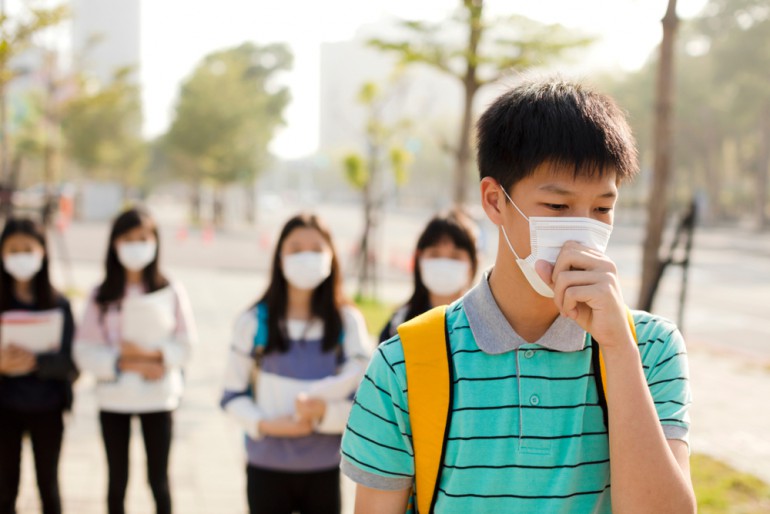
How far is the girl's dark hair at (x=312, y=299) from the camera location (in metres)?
3.19

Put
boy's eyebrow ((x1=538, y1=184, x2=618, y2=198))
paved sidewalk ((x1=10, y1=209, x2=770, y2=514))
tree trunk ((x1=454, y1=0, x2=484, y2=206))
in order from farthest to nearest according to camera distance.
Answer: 1. tree trunk ((x1=454, y1=0, x2=484, y2=206))
2. paved sidewalk ((x1=10, y1=209, x2=770, y2=514))
3. boy's eyebrow ((x1=538, y1=184, x2=618, y2=198))

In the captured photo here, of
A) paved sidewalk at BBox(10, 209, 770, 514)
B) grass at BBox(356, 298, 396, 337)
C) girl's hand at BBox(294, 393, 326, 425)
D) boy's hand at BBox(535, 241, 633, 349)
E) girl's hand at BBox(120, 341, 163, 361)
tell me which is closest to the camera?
boy's hand at BBox(535, 241, 633, 349)

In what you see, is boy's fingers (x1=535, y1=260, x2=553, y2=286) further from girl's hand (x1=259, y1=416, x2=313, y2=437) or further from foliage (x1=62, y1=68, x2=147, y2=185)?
foliage (x1=62, y1=68, x2=147, y2=185)

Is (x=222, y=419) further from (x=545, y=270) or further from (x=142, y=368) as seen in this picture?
(x=545, y=270)

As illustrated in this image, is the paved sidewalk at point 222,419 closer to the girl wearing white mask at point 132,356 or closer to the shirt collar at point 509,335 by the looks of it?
the girl wearing white mask at point 132,356

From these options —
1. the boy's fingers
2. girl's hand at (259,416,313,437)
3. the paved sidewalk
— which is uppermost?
the boy's fingers

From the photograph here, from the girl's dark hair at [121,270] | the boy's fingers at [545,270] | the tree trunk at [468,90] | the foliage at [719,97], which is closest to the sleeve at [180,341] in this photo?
the girl's dark hair at [121,270]

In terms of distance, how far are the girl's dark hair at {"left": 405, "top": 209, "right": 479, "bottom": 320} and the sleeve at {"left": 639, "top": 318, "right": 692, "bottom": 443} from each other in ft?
6.00

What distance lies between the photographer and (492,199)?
5.12 ft

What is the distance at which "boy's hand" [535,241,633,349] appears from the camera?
52.6 inches

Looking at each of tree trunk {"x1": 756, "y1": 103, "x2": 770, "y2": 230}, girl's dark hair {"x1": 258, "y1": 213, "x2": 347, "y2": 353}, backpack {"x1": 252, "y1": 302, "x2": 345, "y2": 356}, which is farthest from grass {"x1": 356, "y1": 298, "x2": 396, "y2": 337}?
tree trunk {"x1": 756, "y1": 103, "x2": 770, "y2": 230}

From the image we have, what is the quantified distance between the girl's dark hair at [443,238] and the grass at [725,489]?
2.69ft

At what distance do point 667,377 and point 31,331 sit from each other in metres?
3.21

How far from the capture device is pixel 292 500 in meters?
3.14
